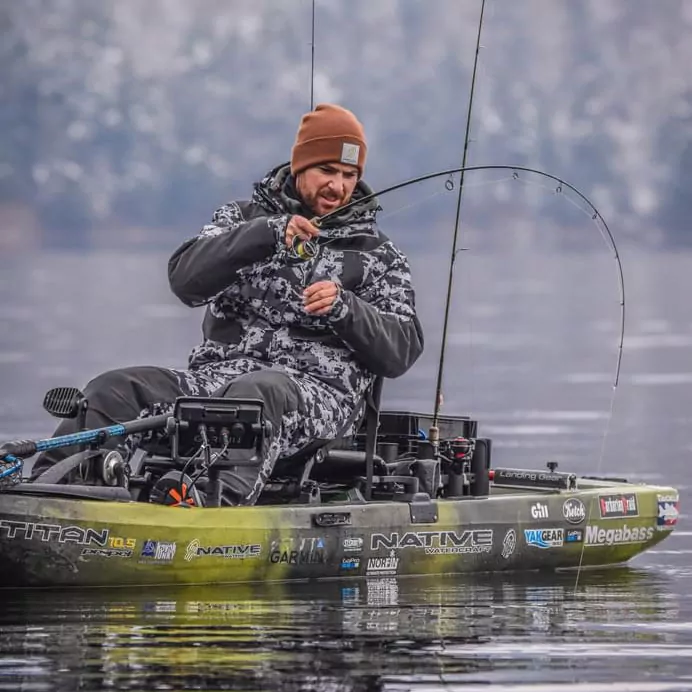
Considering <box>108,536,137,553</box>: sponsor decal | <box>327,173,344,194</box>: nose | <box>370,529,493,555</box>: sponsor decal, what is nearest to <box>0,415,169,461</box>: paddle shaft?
<box>108,536,137,553</box>: sponsor decal

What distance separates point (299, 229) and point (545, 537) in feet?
5.89

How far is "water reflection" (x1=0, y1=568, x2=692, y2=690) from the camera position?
20.3 ft

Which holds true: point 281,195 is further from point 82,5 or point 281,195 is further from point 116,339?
point 82,5

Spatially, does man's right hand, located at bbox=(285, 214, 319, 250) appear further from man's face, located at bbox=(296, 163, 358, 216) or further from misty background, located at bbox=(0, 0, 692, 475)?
misty background, located at bbox=(0, 0, 692, 475)

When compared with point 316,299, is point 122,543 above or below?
below

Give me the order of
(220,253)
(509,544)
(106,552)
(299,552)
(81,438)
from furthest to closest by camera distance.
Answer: (509,544), (220,253), (299,552), (81,438), (106,552)

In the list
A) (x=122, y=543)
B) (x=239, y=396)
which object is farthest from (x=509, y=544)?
(x=122, y=543)

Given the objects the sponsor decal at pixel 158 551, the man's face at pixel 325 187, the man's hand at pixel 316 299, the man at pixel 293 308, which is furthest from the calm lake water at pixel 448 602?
the man's face at pixel 325 187

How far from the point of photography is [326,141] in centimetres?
872

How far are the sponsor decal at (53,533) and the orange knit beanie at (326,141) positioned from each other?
190 centimetres

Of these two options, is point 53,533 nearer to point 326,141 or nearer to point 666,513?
point 326,141

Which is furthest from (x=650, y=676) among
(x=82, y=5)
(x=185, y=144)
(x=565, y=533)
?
(x=82, y=5)

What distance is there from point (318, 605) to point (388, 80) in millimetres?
58577

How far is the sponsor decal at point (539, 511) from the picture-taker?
9.06 metres
